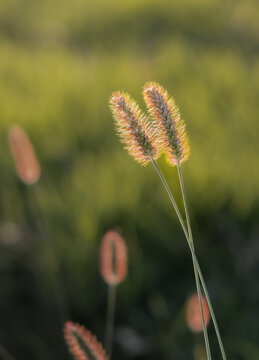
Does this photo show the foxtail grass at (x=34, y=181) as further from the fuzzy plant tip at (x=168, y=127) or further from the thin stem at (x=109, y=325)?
Answer: the fuzzy plant tip at (x=168, y=127)

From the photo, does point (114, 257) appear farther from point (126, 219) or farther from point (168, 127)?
point (126, 219)

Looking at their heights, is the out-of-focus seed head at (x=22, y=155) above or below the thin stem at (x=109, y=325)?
above

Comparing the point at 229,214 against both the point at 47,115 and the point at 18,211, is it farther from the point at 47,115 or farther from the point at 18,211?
the point at 47,115

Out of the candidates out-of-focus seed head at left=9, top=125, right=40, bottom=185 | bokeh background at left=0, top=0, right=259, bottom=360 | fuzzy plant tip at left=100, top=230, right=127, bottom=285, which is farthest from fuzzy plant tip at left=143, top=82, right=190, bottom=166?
bokeh background at left=0, top=0, right=259, bottom=360

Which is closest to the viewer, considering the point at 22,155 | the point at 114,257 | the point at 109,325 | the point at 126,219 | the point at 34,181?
the point at 114,257

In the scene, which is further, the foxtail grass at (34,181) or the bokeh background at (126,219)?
the bokeh background at (126,219)

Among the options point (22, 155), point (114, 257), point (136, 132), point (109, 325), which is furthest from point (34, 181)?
point (136, 132)

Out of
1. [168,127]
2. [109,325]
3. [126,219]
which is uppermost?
[126,219]

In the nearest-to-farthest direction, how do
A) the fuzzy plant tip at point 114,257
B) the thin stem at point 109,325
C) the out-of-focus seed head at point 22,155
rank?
the fuzzy plant tip at point 114,257 < the out-of-focus seed head at point 22,155 < the thin stem at point 109,325

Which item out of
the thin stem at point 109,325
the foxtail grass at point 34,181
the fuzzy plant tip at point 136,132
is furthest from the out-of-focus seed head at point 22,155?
the fuzzy plant tip at point 136,132
